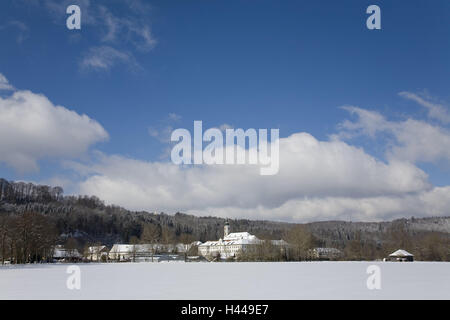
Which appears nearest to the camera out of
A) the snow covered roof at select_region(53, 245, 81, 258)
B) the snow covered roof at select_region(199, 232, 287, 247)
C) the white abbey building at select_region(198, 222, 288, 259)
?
the snow covered roof at select_region(53, 245, 81, 258)

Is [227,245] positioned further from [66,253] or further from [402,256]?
[402,256]

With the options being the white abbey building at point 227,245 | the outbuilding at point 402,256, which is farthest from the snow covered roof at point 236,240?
the outbuilding at point 402,256

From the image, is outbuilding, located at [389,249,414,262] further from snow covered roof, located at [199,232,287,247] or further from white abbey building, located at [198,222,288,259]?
snow covered roof, located at [199,232,287,247]

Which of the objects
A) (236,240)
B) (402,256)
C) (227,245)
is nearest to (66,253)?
(227,245)

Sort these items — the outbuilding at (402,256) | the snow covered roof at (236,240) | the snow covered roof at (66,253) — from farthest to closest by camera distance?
1. the snow covered roof at (236,240)
2. the snow covered roof at (66,253)
3. the outbuilding at (402,256)

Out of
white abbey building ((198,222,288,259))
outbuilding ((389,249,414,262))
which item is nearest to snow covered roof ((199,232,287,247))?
white abbey building ((198,222,288,259))

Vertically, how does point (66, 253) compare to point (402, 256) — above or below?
below

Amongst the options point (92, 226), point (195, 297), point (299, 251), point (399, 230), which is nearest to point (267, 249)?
point (299, 251)

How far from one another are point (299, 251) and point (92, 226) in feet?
391

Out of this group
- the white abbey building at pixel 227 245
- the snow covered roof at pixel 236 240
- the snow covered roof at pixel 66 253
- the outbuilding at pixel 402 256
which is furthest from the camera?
the snow covered roof at pixel 236 240

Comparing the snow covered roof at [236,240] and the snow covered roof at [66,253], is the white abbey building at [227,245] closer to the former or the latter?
the snow covered roof at [236,240]

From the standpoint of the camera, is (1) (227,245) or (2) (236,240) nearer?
(1) (227,245)

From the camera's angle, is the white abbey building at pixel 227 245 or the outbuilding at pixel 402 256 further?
the white abbey building at pixel 227 245
